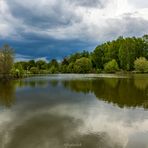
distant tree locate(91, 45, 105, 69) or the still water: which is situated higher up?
distant tree locate(91, 45, 105, 69)

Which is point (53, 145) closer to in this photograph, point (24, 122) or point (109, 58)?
point (24, 122)

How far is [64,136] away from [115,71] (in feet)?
332

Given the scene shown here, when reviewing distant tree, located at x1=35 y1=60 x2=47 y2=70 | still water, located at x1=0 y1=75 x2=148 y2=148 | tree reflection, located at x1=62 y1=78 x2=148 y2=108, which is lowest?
still water, located at x1=0 y1=75 x2=148 y2=148

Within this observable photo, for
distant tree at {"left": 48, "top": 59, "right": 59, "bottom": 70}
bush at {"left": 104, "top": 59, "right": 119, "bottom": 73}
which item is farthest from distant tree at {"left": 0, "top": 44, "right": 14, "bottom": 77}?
distant tree at {"left": 48, "top": 59, "right": 59, "bottom": 70}

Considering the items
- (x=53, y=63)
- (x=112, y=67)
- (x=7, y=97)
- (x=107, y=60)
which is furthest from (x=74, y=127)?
(x=53, y=63)

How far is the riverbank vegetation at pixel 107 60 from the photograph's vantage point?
220ft

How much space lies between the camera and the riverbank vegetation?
67062 millimetres

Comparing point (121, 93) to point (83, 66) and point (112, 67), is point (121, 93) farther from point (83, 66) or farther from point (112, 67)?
point (83, 66)

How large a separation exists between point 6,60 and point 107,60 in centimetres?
6830

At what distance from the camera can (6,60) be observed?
65.6m

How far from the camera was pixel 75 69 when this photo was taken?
130500mm

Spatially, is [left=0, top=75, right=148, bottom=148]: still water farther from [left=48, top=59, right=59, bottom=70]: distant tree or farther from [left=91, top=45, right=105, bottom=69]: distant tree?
[left=48, top=59, right=59, bottom=70]: distant tree

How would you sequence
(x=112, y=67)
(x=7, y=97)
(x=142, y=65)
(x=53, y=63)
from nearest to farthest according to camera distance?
1. (x=7, y=97)
2. (x=142, y=65)
3. (x=112, y=67)
4. (x=53, y=63)

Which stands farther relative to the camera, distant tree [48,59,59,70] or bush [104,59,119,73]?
distant tree [48,59,59,70]
